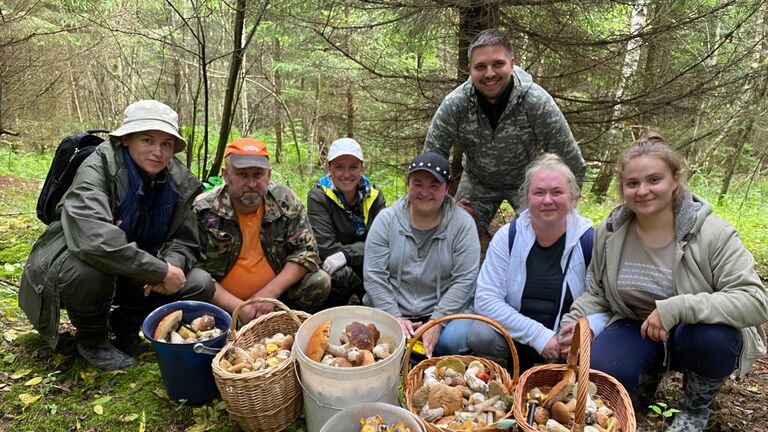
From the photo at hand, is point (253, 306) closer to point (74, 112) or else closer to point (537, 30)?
point (537, 30)

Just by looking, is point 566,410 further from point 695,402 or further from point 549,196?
point 549,196

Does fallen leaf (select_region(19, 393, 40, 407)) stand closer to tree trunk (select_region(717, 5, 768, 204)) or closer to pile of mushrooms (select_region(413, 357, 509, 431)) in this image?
pile of mushrooms (select_region(413, 357, 509, 431))

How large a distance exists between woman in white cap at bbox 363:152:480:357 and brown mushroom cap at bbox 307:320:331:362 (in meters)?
0.73

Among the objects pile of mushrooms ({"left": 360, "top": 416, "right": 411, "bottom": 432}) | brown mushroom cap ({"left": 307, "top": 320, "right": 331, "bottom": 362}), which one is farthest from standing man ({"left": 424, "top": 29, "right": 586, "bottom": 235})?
pile of mushrooms ({"left": 360, "top": 416, "right": 411, "bottom": 432})

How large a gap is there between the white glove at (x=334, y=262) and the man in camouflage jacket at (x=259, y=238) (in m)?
0.13

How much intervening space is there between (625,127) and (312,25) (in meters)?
3.82

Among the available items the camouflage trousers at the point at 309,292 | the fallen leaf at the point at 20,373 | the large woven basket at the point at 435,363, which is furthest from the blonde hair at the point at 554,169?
the fallen leaf at the point at 20,373

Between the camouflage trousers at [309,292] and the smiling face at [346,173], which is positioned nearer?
the camouflage trousers at [309,292]

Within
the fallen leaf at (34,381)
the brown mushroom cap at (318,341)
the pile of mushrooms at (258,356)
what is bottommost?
the fallen leaf at (34,381)

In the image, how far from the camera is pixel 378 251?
3.04 meters

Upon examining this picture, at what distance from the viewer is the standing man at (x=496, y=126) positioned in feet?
10.9

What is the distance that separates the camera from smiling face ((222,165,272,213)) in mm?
2930

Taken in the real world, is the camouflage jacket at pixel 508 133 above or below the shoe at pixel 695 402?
above

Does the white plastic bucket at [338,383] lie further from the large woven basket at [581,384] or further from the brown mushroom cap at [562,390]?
the brown mushroom cap at [562,390]
